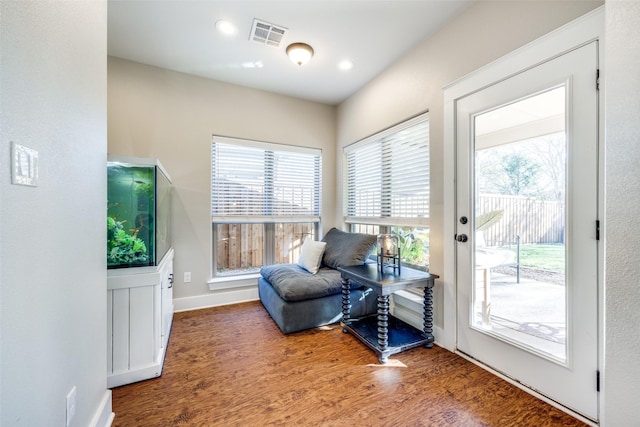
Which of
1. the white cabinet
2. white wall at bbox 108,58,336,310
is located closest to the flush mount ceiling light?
white wall at bbox 108,58,336,310

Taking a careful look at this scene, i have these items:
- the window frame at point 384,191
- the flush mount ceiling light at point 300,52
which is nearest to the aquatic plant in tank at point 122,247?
the flush mount ceiling light at point 300,52

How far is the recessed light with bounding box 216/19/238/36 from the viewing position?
223 centimetres

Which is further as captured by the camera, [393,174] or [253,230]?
[253,230]

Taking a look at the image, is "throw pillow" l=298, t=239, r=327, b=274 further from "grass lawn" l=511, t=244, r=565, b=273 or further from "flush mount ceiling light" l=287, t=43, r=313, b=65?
"flush mount ceiling light" l=287, t=43, r=313, b=65

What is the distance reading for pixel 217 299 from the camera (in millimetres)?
3199

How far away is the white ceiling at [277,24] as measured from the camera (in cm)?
206

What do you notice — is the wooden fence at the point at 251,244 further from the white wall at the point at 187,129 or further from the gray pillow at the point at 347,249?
the gray pillow at the point at 347,249

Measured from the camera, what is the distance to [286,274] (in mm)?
2736

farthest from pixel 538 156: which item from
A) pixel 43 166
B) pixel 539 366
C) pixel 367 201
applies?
pixel 43 166

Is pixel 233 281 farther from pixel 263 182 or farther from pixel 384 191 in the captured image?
pixel 384 191

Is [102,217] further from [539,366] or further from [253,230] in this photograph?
[539,366]

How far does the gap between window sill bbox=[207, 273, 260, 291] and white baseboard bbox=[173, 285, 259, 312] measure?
0.06m

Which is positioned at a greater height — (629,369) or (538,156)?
(538,156)

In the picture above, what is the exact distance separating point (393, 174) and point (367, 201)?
56 cm
